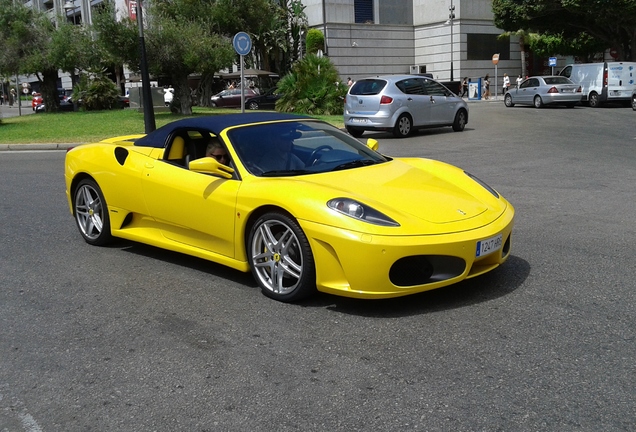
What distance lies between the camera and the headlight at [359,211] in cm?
451

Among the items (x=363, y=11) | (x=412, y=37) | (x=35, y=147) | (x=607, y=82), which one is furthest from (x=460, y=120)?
(x=412, y=37)

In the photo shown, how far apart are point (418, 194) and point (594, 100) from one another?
27.3 meters

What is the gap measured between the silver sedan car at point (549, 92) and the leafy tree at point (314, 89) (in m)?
8.88

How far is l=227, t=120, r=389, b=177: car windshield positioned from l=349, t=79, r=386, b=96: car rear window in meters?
13.1

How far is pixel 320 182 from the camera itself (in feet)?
16.3

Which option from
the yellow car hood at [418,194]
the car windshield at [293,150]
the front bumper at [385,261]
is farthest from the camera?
the car windshield at [293,150]

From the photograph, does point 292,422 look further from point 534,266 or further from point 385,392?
point 534,266

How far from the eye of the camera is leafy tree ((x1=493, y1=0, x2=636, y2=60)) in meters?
34.9

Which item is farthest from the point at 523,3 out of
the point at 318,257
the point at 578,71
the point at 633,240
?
the point at 318,257

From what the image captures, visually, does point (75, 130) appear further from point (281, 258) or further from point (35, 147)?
point (281, 258)

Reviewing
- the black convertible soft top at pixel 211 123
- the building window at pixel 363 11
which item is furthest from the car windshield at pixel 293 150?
the building window at pixel 363 11

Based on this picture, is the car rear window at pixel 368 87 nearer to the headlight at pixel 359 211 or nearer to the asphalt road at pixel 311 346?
the asphalt road at pixel 311 346

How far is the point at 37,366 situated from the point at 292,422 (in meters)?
1.61

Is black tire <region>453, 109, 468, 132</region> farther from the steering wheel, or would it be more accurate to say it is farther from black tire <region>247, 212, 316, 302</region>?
black tire <region>247, 212, 316, 302</region>
